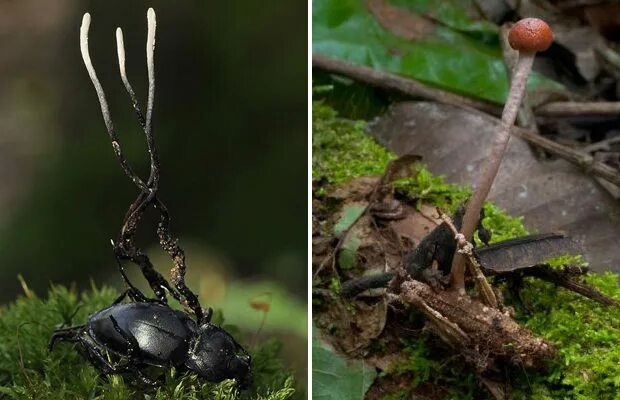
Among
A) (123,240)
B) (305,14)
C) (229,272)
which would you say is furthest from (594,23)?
(123,240)

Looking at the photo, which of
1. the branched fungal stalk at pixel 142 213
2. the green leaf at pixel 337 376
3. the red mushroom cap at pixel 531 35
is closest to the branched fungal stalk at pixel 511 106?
the red mushroom cap at pixel 531 35

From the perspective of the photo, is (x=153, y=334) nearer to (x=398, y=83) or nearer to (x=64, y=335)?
(x=64, y=335)

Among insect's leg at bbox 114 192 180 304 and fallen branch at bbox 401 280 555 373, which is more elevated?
insect's leg at bbox 114 192 180 304

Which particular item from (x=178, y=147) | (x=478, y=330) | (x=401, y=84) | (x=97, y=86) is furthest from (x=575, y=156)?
(x=97, y=86)

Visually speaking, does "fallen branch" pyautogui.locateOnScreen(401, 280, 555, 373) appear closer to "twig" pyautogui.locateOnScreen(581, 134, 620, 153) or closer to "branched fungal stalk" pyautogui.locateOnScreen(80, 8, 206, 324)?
"branched fungal stalk" pyautogui.locateOnScreen(80, 8, 206, 324)

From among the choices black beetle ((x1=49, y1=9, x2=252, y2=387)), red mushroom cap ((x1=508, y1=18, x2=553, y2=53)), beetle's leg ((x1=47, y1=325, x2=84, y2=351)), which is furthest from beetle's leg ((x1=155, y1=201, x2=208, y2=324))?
red mushroom cap ((x1=508, y1=18, x2=553, y2=53))

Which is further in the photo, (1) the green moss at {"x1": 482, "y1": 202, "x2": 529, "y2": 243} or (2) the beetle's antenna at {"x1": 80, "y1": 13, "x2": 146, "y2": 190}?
(1) the green moss at {"x1": 482, "y1": 202, "x2": 529, "y2": 243}

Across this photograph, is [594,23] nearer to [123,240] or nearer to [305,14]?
[305,14]
